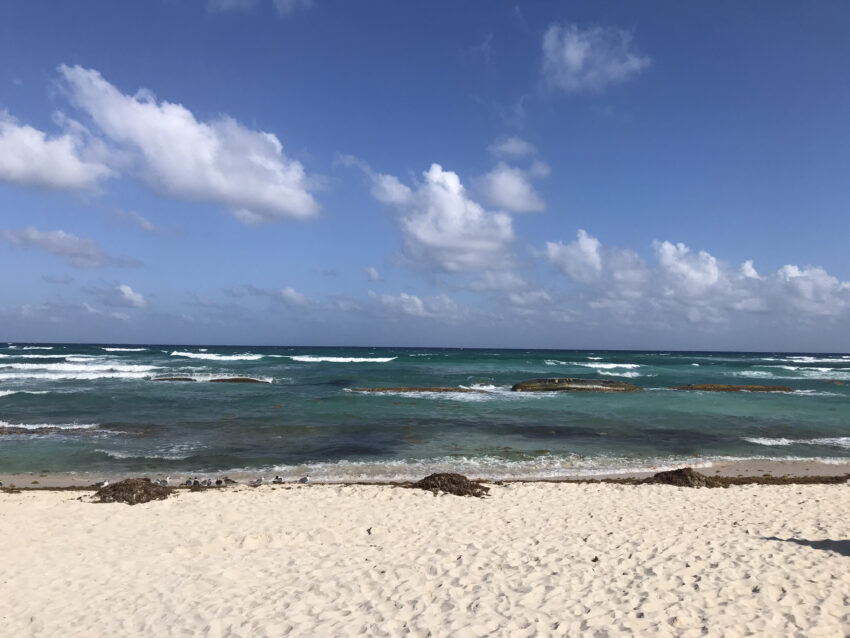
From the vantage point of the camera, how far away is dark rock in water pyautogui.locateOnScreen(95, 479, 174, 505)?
996cm

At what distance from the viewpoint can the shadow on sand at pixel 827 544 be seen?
716 centimetres

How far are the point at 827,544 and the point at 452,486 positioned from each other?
247 inches

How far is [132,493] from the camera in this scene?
33.1 ft

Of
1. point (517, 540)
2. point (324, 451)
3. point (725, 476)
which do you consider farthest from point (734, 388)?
point (517, 540)

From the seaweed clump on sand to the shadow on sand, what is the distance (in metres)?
5.08

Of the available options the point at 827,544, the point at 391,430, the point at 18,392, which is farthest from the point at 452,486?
the point at 18,392

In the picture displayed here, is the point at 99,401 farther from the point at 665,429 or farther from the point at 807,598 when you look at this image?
the point at 807,598

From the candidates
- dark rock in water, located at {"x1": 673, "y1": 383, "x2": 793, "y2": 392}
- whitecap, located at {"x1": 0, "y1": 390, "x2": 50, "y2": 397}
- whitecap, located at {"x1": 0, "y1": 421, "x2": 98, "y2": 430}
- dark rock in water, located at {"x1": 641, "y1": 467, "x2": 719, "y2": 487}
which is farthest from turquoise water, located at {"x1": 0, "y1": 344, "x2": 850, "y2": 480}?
dark rock in water, located at {"x1": 673, "y1": 383, "x2": 793, "y2": 392}

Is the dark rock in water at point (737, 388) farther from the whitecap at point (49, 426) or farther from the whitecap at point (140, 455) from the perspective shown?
the whitecap at point (49, 426)

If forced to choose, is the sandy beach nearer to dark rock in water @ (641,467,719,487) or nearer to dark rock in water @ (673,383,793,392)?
dark rock in water @ (641,467,719,487)

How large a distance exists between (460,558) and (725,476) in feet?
29.2

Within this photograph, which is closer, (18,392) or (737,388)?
(18,392)

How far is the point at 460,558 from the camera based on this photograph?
719cm

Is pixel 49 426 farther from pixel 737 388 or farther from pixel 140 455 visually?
pixel 737 388
